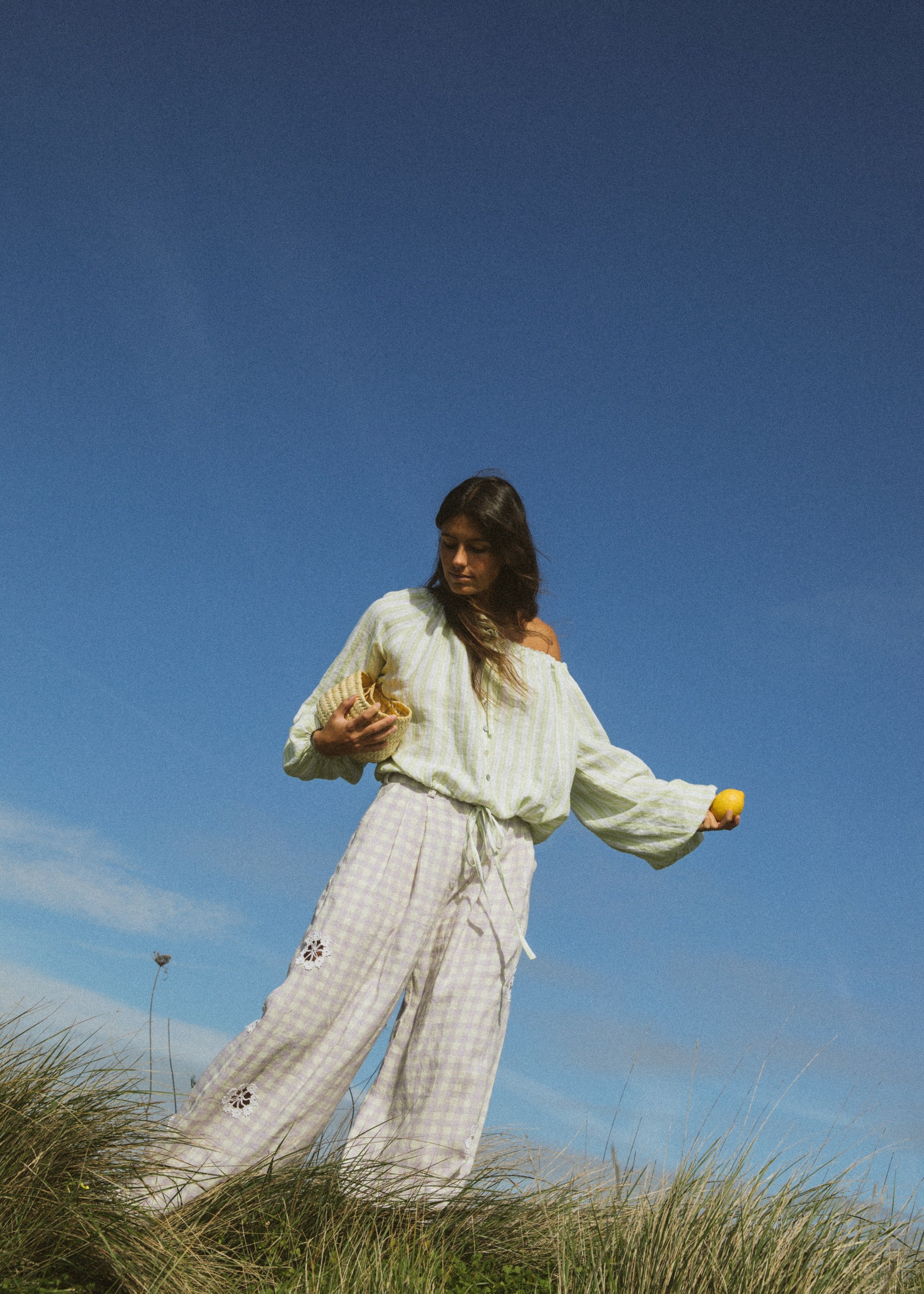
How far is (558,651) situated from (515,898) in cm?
119

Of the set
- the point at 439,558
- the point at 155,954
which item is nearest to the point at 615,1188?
the point at 155,954

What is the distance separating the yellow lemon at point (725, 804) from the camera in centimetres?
494

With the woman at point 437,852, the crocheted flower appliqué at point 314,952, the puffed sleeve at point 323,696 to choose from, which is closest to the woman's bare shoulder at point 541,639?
the woman at point 437,852

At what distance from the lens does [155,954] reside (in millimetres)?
4918

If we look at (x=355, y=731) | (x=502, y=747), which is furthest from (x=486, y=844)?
(x=355, y=731)

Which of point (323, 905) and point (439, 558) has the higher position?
point (439, 558)

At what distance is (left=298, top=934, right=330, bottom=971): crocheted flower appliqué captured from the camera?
4207 millimetres

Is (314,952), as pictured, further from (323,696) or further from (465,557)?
(465,557)

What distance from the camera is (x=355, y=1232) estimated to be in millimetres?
3926

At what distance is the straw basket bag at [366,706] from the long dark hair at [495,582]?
1.11ft

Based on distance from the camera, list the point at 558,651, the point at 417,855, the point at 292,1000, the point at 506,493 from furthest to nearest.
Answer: the point at 558,651 < the point at 506,493 < the point at 417,855 < the point at 292,1000

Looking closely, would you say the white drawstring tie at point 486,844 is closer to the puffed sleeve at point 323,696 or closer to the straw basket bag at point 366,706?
the straw basket bag at point 366,706

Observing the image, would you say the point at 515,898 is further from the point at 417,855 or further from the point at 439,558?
the point at 439,558

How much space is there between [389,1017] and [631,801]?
1.43 meters
